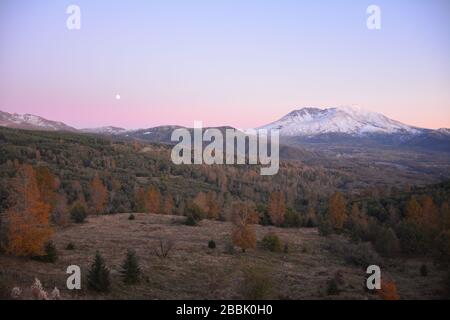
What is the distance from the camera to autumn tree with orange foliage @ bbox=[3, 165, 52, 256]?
2580cm

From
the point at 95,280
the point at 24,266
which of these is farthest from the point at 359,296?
the point at 24,266

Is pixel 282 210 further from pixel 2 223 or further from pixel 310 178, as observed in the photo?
pixel 310 178

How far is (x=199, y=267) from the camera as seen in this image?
28.7 metres

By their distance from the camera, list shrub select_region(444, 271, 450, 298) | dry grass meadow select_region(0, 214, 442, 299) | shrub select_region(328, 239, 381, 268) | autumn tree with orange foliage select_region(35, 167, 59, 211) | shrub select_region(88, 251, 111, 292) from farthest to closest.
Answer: autumn tree with orange foliage select_region(35, 167, 59, 211)
shrub select_region(328, 239, 381, 268)
shrub select_region(444, 271, 450, 298)
dry grass meadow select_region(0, 214, 442, 299)
shrub select_region(88, 251, 111, 292)

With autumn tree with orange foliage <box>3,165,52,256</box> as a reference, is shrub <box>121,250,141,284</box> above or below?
below

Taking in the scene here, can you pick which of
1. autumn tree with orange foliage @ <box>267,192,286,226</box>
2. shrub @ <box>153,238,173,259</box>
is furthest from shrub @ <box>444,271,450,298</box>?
autumn tree with orange foliage @ <box>267,192,286,226</box>

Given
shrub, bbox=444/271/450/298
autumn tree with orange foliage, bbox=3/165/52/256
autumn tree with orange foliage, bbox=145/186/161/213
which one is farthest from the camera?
autumn tree with orange foliage, bbox=145/186/161/213

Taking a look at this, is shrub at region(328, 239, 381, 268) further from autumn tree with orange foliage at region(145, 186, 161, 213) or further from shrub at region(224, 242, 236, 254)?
autumn tree with orange foliage at region(145, 186, 161, 213)

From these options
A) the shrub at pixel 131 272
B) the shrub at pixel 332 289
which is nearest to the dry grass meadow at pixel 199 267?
the shrub at pixel 332 289

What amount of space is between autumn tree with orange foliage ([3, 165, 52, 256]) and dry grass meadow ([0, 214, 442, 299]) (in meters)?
0.85

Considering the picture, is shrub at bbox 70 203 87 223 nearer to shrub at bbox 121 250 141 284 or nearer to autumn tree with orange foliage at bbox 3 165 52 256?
autumn tree with orange foliage at bbox 3 165 52 256

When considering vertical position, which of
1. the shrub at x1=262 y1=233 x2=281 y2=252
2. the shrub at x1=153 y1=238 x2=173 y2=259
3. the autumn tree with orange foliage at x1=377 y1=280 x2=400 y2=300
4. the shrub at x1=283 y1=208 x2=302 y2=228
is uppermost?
the autumn tree with orange foliage at x1=377 y1=280 x2=400 y2=300

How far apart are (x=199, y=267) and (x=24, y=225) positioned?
12238 millimetres

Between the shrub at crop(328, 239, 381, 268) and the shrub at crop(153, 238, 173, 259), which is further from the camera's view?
the shrub at crop(328, 239, 381, 268)
